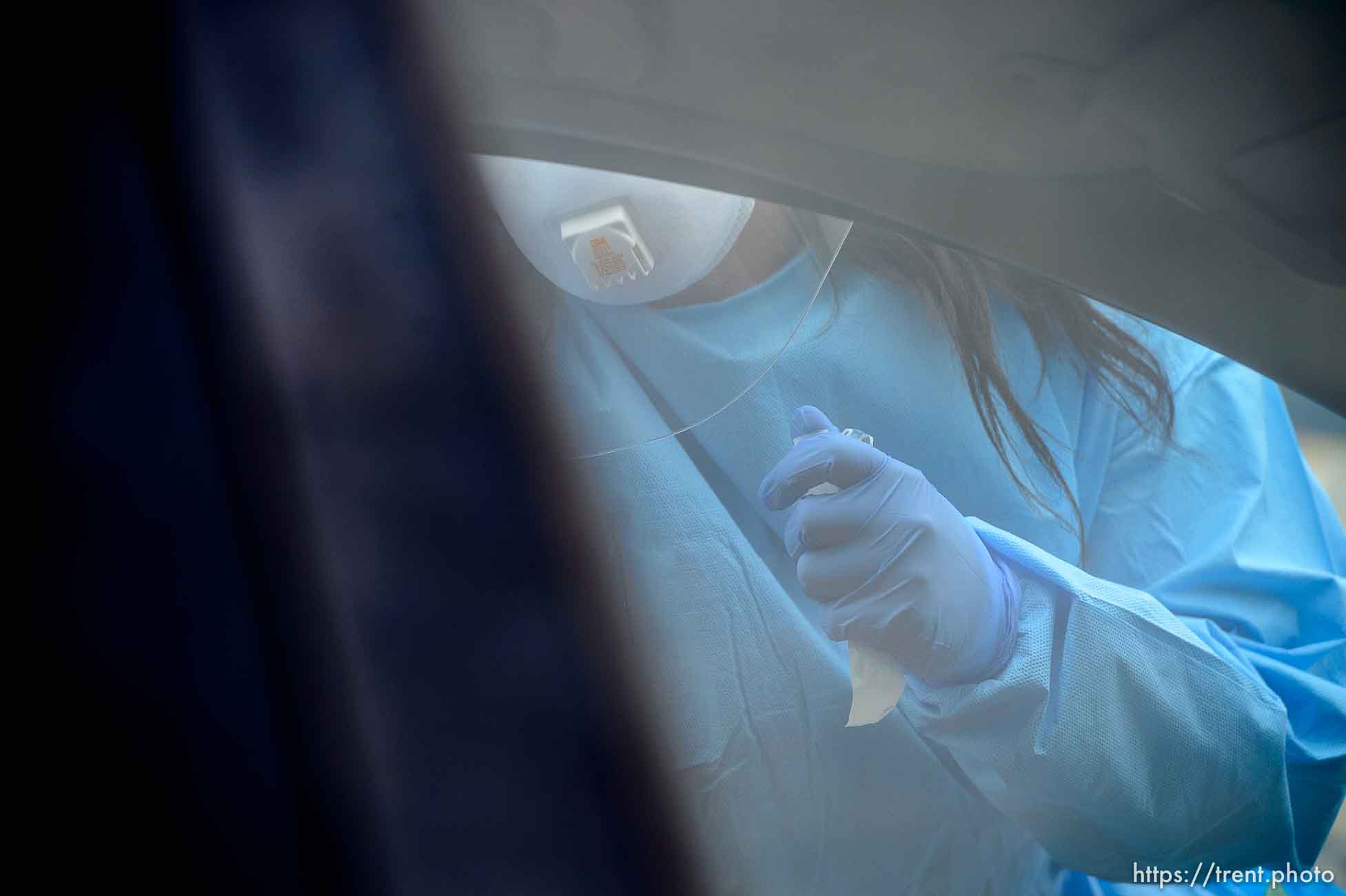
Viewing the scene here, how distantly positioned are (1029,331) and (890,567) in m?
0.33

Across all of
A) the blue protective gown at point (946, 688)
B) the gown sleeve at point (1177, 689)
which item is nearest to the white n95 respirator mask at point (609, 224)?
the blue protective gown at point (946, 688)

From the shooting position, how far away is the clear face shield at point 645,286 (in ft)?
1.33

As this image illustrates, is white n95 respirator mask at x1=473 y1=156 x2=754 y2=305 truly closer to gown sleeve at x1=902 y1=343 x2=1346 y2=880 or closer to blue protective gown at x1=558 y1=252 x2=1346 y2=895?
blue protective gown at x1=558 y1=252 x2=1346 y2=895

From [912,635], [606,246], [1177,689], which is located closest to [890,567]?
[912,635]

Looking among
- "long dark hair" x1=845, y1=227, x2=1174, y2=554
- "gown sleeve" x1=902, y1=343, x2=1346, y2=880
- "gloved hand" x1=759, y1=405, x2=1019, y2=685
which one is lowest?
"gown sleeve" x1=902, y1=343, x2=1346, y2=880

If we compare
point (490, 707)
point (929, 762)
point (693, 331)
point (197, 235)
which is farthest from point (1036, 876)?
point (197, 235)

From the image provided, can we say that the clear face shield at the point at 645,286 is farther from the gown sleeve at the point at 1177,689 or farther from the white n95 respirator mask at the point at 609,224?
the gown sleeve at the point at 1177,689

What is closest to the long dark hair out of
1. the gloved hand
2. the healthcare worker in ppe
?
the healthcare worker in ppe

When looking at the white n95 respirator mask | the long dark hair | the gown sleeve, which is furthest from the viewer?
the long dark hair

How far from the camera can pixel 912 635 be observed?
65 cm

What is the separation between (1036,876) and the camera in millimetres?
707

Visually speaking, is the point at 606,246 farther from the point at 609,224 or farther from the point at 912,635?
the point at 912,635

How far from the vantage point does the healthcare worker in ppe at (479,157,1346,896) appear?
64 centimetres

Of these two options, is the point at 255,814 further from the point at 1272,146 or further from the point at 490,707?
the point at 1272,146
